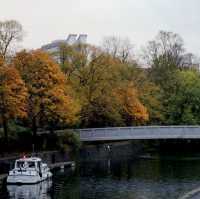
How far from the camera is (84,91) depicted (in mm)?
81750

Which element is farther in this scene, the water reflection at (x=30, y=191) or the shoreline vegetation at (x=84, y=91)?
the shoreline vegetation at (x=84, y=91)

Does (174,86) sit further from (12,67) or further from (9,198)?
(9,198)

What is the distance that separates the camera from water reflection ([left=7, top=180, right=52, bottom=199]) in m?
52.0

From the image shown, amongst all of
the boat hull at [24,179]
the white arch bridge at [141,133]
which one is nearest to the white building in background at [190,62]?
the white arch bridge at [141,133]

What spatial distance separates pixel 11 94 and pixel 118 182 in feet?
46.9

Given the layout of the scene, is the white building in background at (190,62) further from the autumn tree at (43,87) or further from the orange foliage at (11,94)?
the orange foliage at (11,94)

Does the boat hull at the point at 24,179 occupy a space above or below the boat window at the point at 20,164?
below

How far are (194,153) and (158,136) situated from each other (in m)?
19.0

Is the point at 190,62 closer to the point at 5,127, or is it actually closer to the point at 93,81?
the point at 93,81

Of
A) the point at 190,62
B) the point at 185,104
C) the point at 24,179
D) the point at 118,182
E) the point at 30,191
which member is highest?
the point at 190,62

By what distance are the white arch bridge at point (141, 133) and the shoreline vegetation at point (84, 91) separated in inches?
97.1

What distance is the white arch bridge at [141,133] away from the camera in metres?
78.1

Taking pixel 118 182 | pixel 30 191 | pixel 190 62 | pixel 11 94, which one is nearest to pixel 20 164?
pixel 30 191

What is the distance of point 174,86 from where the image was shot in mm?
103562
